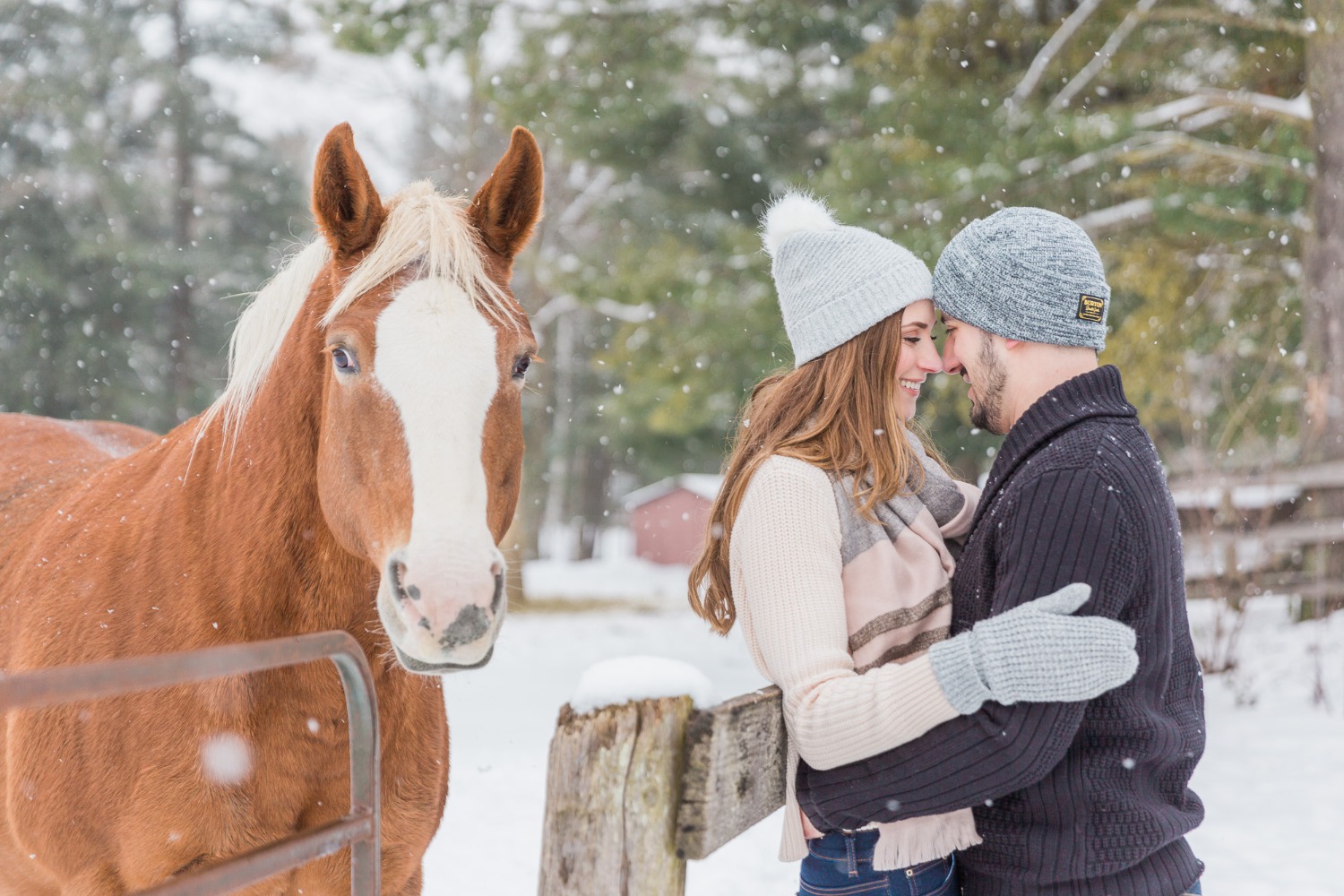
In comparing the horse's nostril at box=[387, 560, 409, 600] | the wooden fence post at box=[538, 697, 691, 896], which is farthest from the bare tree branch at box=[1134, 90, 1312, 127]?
the wooden fence post at box=[538, 697, 691, 896]

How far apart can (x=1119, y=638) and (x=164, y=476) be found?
2.23 metres

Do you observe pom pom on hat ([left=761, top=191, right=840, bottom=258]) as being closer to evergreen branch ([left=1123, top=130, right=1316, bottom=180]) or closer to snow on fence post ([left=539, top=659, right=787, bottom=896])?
snow on fence post ([left=539, top=659, right=787, bottom=896])

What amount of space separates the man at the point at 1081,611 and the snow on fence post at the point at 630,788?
0.96ft

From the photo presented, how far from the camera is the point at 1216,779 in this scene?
17.1 feet

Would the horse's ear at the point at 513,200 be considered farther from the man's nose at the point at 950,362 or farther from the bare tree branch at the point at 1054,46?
the bare tree branch at the point at 1054,46

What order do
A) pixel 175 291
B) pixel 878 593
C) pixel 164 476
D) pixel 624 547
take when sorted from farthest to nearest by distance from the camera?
pixel 624 547, pixel 175 291, pixel 164 476, pixel 878 593

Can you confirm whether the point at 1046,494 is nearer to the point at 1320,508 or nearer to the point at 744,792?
the point at 744,792

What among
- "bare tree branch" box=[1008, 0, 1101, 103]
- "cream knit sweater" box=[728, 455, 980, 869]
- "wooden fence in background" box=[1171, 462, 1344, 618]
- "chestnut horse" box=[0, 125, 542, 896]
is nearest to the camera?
"cream knit sweater" box=[728, 455, 980, 869]

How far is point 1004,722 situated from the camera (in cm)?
142

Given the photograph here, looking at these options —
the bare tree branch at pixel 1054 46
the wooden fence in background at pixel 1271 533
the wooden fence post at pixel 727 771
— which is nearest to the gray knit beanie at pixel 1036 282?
the wooden fence post at pixel 727 771

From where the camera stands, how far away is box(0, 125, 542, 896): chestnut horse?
1.86 meters

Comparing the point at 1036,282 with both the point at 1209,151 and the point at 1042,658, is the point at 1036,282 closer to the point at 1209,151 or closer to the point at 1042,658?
the point at 1042,658

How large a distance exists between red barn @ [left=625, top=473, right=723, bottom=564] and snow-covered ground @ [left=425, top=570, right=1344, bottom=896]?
1795 centimetres

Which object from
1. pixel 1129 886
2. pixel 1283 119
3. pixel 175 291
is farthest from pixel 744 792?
pixel 175 291
